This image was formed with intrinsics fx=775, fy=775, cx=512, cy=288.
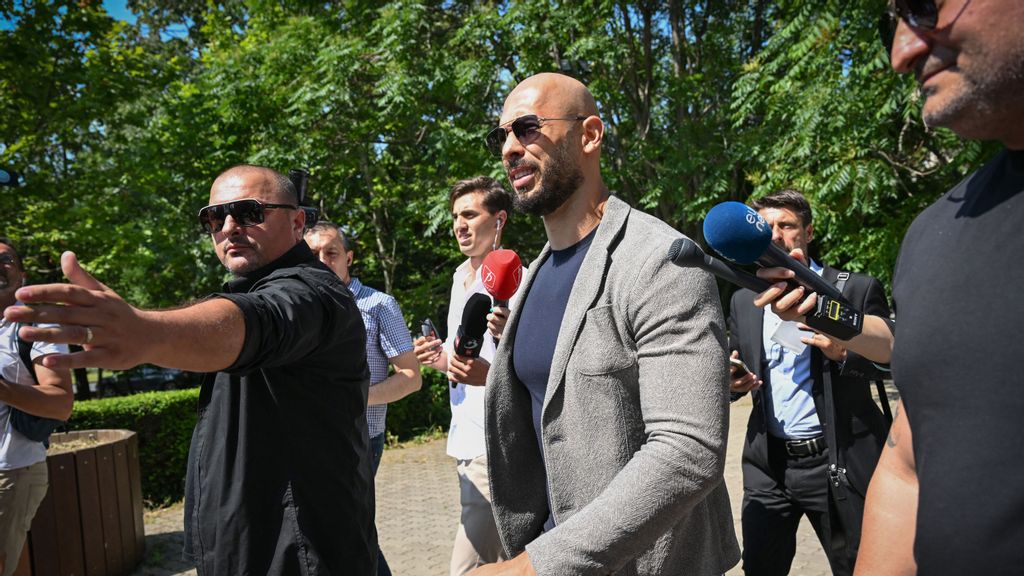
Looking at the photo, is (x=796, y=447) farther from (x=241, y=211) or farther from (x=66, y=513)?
(x=66, y=513)

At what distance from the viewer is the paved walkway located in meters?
7.03

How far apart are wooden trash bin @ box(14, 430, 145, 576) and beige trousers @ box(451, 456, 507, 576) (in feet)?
11.9

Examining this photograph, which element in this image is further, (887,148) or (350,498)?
(887,148)

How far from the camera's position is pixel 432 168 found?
591 inches

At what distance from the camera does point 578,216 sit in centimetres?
261

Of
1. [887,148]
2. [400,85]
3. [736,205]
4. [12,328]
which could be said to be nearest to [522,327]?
[736,205]

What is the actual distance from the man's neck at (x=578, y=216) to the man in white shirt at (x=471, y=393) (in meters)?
1.68

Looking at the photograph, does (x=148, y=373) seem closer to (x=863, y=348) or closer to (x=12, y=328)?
(x=12, y=328)

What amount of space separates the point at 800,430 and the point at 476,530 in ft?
6.25

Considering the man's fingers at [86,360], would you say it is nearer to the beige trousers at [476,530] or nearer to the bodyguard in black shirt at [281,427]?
the bodyguard in black shirt at [281,427]

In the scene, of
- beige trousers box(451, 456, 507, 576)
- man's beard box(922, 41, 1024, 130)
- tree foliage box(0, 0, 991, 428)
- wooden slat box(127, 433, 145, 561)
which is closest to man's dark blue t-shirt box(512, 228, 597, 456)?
man's beard box(922, 41, 1024, 130)

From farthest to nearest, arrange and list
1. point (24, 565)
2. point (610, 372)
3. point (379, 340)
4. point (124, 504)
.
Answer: point (124, 504) → point (24, 565) → point (379, 340) → point (610, 372)

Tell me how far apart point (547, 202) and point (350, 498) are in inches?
52.2

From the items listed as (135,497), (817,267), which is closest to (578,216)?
(817,267)
